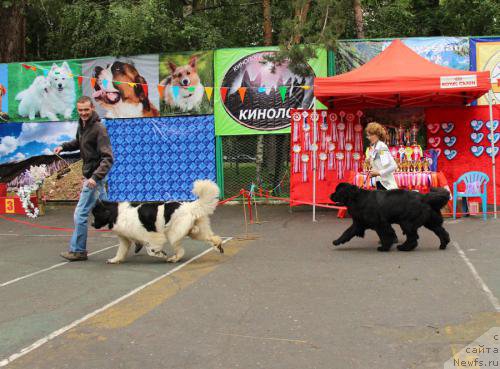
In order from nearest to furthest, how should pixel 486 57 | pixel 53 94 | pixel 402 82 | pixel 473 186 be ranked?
pixel 402 82 < pixel 473 186 < pixel 486 57 < pixel 53 94

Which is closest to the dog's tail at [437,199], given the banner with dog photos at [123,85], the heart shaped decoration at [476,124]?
the heart shaped decoration at [476,124]

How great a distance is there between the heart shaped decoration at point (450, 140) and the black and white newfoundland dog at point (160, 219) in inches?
275

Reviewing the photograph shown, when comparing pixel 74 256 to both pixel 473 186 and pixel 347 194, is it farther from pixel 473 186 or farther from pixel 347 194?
pixel 473 186

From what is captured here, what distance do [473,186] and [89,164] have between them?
7.67m

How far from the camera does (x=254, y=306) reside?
5645mm

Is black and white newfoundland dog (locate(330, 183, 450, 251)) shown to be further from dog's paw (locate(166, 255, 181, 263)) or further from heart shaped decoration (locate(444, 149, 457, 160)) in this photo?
heart shaped decoration (locate(444, 149, 457, 160))

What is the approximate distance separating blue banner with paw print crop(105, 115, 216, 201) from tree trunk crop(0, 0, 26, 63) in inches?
159

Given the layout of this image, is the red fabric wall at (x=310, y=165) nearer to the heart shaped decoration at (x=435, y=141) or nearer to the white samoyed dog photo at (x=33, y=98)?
the heart shaped decoration at (x=435, y=141)

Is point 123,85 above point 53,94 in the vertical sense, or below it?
above

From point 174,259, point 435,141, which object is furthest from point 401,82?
point 174,259

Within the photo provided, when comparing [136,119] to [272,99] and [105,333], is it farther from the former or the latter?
[105,333]

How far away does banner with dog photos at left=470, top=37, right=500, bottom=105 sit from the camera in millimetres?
12844

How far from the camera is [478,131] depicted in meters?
12.4

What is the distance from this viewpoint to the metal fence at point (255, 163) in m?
14.2
